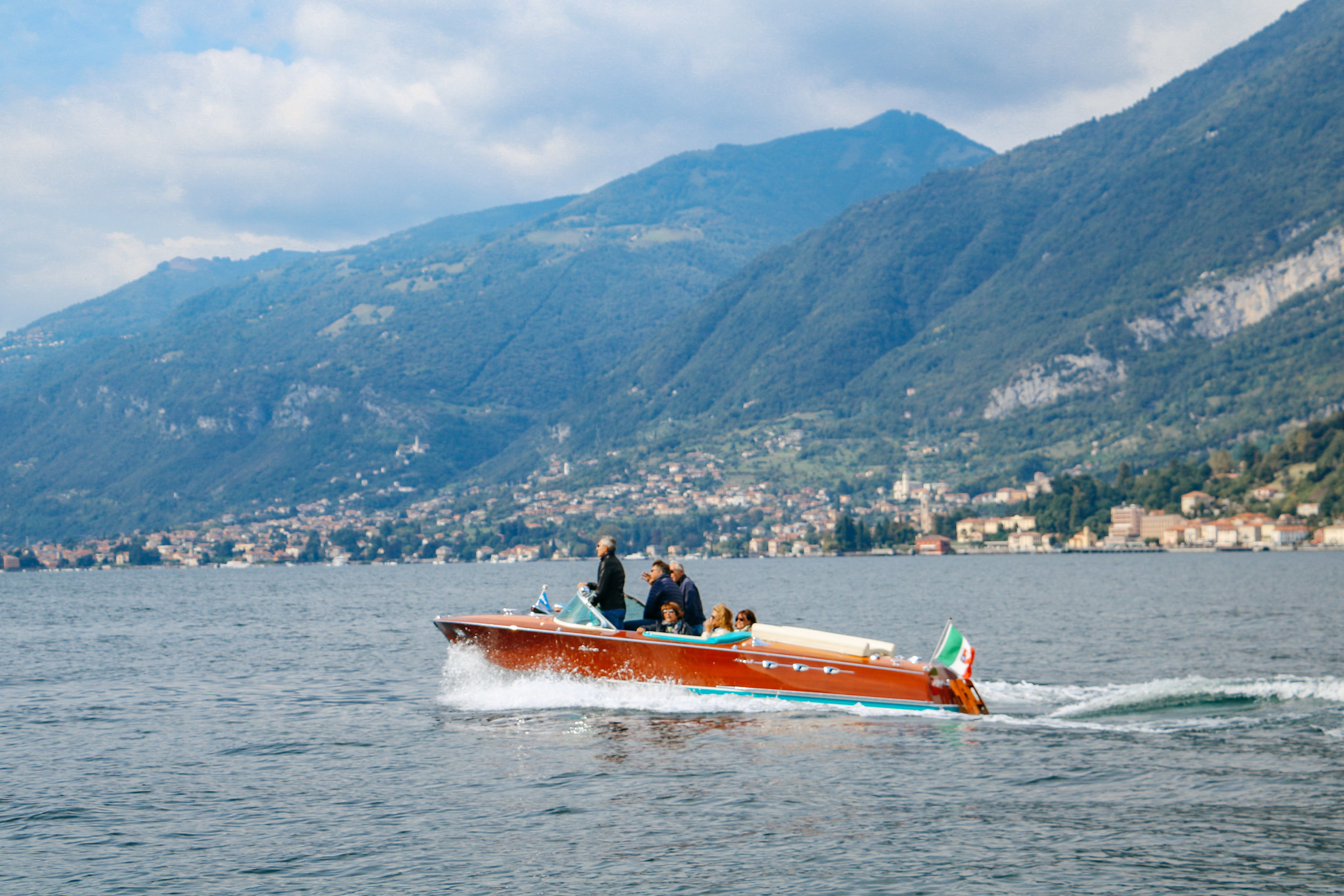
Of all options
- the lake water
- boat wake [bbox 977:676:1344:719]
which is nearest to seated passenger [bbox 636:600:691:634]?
the lake water

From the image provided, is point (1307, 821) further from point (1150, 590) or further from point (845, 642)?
point (1150, 590)

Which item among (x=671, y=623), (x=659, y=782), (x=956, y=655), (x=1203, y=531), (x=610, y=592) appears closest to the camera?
(x=659, y=782)

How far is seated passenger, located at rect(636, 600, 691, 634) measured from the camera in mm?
21297

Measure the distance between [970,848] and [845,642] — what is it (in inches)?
315

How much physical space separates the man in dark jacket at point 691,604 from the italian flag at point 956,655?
4.02 meters

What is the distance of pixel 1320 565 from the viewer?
333ft

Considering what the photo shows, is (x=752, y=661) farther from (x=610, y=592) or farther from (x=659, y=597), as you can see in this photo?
(x=610, y=592)

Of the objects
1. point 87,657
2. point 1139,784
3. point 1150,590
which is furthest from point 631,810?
point 1150,590

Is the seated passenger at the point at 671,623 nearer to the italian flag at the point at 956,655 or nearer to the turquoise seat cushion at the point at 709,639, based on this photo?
the turquoise seat cushion at the point at 709,639

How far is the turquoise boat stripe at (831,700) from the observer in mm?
20531

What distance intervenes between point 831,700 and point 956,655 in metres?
2.16

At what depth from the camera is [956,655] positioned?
66.4 feet

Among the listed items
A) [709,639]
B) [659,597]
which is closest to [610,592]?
[659,597]

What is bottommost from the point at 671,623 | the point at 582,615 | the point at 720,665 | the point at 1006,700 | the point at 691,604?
the point at 1006,700
